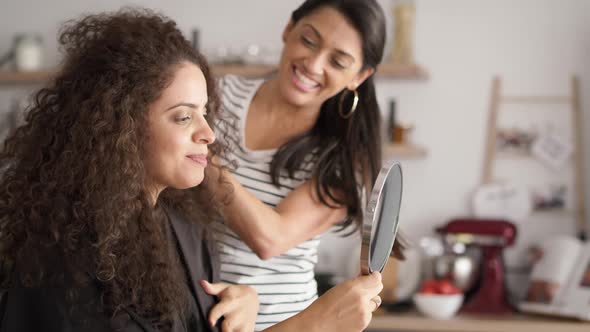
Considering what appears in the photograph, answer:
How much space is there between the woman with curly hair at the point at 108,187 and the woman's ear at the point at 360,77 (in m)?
0.42

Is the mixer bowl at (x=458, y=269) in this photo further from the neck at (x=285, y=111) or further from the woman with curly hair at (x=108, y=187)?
the woman with curly hair at (x=108, y=187)

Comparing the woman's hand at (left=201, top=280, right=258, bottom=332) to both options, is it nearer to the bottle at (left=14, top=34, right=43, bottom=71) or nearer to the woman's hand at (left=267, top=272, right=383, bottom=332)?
the woman's hand at (left=267, top=272, right=383, bottom=332)

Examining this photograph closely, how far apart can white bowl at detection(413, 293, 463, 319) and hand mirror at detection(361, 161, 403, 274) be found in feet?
5.94

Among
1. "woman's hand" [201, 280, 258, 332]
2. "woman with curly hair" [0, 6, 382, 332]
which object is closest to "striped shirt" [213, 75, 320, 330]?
"woman's hand" [201, 280, 258, 332]

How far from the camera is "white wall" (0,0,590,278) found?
3369mm

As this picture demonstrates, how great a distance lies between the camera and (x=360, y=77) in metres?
1.59

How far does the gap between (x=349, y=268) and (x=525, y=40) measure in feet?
3.99

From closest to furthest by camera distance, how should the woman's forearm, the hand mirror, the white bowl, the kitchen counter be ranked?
the hand mirror
the woman's forearm
the kitchen counter
the white bowl

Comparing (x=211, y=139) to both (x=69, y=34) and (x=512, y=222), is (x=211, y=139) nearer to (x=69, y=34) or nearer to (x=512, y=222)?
(x=69, y=34)

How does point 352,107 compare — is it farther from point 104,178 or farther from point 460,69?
point 460,69

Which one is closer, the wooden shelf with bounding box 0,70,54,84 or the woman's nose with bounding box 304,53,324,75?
the woman's nose with bounding box 304,53,324,75

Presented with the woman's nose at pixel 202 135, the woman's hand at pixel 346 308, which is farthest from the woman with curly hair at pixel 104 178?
the woman's hand at pixel 346 308

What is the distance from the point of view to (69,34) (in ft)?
4.10

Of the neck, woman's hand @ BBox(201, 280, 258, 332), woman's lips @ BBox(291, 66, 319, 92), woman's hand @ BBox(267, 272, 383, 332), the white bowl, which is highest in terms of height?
woman's lips @ BBox(291, 66, 319, 92)
